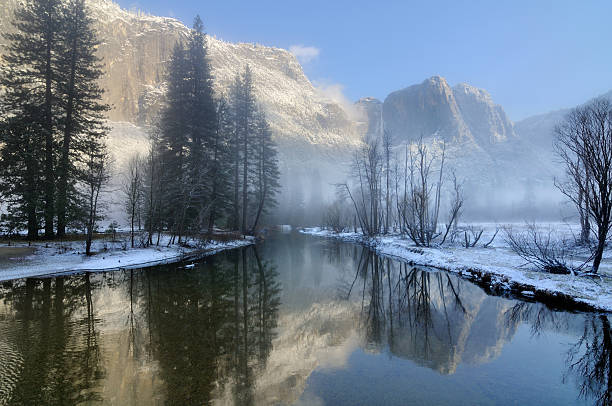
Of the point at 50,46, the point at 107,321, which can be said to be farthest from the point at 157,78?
the point at 107,321

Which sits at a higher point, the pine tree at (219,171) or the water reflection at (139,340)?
the pine tree at (219,171)

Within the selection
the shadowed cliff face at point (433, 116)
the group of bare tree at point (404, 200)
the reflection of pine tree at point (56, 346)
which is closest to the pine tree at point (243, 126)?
the group of bare tree at point (404, 200)

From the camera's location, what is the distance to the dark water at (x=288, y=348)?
4.25 m

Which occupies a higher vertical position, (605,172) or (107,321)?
(605,172)

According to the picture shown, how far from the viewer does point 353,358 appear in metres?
5.63

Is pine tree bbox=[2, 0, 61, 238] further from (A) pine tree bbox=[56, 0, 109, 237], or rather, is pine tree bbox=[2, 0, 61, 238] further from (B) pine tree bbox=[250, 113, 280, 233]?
(B) pine tree bbox=[250, 113, 280, 233]

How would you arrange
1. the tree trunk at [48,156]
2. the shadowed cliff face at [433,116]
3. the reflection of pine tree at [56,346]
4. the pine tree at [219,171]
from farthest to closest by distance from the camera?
the shadowed cliff face at [433,116] → the pine tree at [219,171] → the tree trunk at [48,156] → the reflection of pine tree at [56,346]

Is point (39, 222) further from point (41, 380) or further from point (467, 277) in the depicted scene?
point (467, 277)

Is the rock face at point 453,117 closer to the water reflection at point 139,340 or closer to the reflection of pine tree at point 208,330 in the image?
the reflection of pine tree at point 208,330

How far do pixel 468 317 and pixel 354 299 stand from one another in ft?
12.1

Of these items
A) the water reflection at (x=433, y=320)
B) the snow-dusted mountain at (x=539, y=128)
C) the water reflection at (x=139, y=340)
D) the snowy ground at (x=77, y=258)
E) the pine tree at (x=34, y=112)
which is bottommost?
the water reflection at (x=433, y=320)

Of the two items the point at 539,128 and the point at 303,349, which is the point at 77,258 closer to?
the point at 303,349

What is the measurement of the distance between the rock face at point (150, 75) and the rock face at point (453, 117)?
138ft


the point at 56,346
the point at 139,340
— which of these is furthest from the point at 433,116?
the point at 56,346
